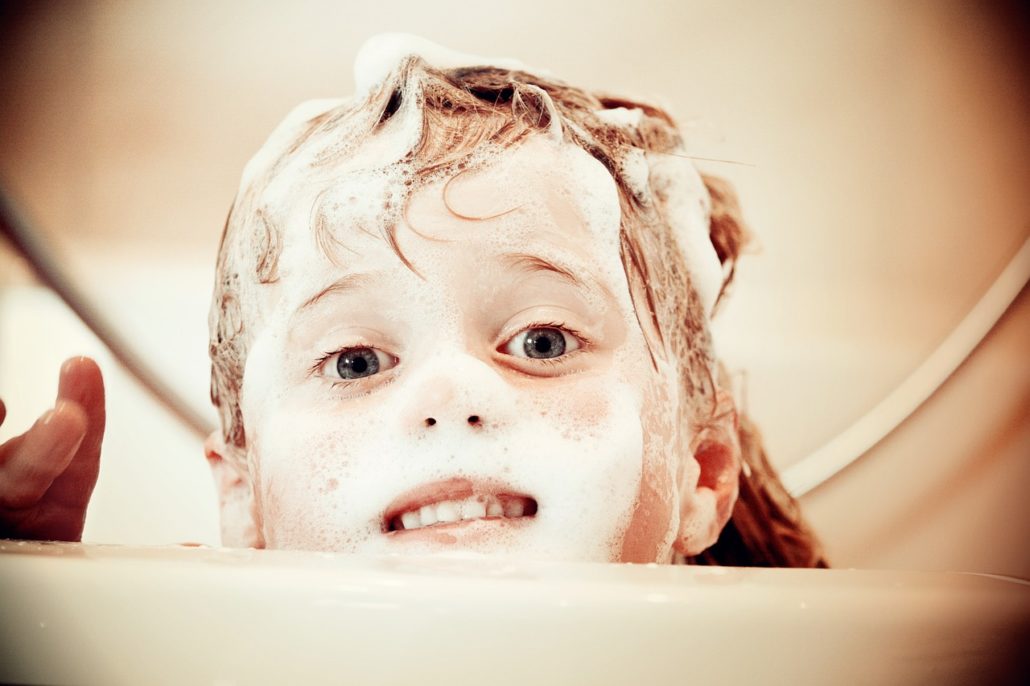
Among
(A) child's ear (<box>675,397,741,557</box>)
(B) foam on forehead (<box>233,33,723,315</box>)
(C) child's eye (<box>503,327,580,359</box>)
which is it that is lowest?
(A) child's ear (<box>675,397,741,557</box>)

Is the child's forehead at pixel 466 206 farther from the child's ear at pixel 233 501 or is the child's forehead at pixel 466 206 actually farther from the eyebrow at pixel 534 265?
the child's ear at pixel 233 501

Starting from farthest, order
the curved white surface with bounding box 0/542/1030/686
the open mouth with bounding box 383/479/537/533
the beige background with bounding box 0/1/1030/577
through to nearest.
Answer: the beige background with bounding box 0/1/1030/577 < the open mouth with bounding box 383/479/537/533 < the curved white surface with bounding box 0/542/1030/686

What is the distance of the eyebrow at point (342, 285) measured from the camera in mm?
722

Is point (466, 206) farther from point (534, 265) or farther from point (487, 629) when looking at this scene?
point (487, 629)

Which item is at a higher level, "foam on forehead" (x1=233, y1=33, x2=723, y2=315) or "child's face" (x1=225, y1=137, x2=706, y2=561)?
"foam on forehead" (x1=233, y1=33, x2=723, y2=315)

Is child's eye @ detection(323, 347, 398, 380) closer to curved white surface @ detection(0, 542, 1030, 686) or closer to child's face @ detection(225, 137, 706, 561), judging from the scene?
child's face @ detection(225, 137, 706, 561)

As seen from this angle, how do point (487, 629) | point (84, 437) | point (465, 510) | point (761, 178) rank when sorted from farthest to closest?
point (761, 178), point (84, 437), point (465, 510), point (487, 629)

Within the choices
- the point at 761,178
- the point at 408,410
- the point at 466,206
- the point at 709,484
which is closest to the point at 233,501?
the point at 408,410

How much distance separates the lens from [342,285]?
729 mm

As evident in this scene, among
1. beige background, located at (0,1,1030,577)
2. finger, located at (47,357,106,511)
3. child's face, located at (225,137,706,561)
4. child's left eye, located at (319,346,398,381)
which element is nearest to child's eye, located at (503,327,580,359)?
child's face, located at (225,137,706,561)

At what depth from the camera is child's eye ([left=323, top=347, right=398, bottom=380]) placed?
2.39 ft

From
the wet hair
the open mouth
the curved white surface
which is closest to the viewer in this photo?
the curved white surface

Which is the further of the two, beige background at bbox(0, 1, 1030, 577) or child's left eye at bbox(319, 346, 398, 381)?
beige background at bbox(0, 1, 1030, 577)

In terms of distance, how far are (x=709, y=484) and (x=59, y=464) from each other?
631mm
